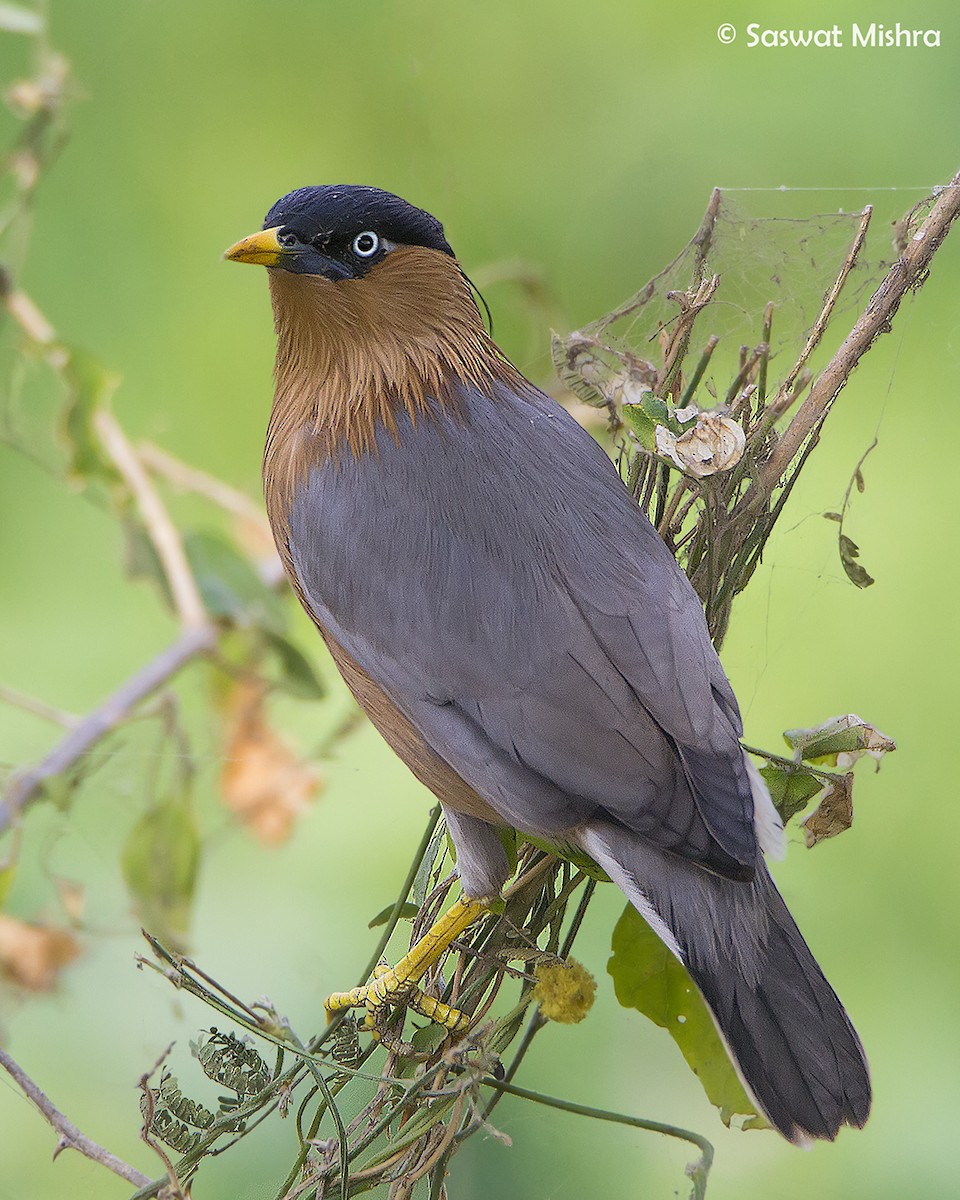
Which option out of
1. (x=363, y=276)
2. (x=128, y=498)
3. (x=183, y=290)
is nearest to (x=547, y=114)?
(x=183, y=290)

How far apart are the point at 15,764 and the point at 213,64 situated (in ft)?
3.08

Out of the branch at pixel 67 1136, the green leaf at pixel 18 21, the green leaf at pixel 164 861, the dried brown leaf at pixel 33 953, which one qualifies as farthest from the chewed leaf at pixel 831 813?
the green leaf at pixel 18 21

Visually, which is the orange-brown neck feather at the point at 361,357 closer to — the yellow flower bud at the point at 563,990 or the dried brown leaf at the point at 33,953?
the yellow flower bud at the point at 563,990

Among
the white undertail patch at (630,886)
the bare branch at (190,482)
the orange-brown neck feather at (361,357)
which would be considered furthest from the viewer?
the bare branch at (190,482)

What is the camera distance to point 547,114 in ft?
5.13

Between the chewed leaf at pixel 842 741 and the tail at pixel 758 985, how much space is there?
0.08 m

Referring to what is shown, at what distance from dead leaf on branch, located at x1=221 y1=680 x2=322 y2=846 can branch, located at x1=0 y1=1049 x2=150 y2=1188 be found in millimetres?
554

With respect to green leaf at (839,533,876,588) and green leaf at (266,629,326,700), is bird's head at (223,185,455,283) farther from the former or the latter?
green leaf at (266,629,326,700)

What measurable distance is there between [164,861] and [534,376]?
1.78ft

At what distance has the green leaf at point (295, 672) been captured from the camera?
1262mm

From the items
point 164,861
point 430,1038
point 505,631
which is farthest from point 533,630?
Result: point 164,861

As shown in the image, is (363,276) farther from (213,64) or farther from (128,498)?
(213,64)

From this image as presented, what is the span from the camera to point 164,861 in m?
1.15

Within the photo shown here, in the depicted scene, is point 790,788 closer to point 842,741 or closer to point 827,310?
point 842,741
